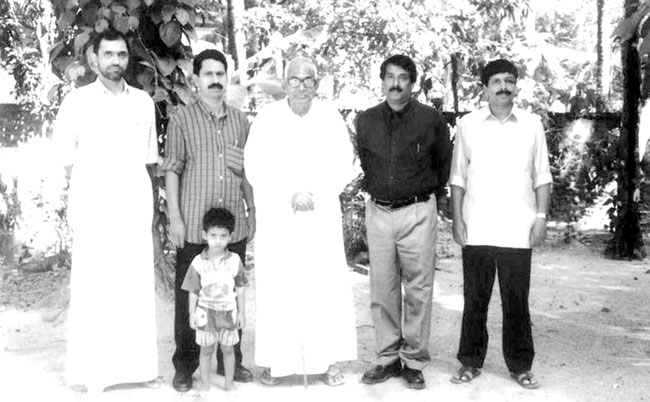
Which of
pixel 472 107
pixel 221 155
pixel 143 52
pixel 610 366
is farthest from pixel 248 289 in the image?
pixel 472 107

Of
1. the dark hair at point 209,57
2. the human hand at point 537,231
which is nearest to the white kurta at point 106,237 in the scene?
the dark hair at point 209,57

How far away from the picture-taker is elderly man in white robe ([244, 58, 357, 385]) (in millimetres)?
4410

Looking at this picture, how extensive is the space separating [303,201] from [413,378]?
1192 millimetres

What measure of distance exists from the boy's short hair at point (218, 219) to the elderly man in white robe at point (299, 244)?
0.80 ft

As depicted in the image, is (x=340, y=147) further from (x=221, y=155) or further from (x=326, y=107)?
(x=221, y=155)

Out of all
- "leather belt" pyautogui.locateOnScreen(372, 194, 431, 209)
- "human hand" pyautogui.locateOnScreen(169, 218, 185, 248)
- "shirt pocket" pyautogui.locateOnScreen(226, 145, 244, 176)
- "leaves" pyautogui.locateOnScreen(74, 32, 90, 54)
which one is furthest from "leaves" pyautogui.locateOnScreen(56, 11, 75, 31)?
"leather belt" pyautogui.locateOnScreen(372, 194, 431, 209)

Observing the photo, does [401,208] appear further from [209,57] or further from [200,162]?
[209,57]

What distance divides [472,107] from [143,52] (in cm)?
808

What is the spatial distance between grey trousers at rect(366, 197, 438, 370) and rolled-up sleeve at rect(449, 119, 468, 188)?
0.62ft

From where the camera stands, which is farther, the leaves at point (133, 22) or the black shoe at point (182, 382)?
the leaves at point (133, 22)

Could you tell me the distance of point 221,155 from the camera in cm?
438

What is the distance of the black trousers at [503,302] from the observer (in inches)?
175

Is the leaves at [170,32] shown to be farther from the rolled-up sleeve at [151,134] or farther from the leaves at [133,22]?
the rolled-up sleeve at [151,134]

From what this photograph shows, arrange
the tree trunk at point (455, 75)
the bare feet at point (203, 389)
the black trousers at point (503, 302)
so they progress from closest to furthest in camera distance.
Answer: the bare feet at point (203, 389) → the black trousers at point (503, 302) → the tree trunk at point (455, 75)
